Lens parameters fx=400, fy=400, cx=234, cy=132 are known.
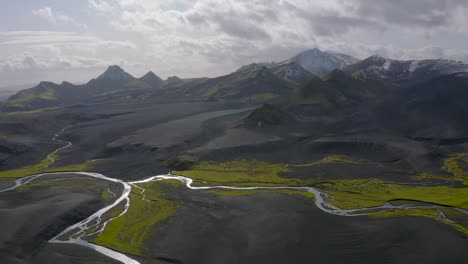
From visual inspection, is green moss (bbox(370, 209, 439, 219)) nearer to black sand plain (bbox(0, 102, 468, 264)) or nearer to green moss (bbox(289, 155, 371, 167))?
black sand plain (bbox(0, 102, 468, 264))

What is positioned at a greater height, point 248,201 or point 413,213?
point 413,213

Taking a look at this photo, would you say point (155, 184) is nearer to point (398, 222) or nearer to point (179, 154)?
point (179, 154)

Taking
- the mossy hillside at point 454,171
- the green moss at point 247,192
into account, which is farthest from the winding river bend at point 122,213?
the mossy hillside at point 454,171

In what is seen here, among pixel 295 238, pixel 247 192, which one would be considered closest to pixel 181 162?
pixel 247 192

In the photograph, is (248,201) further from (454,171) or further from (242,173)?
(454,171)

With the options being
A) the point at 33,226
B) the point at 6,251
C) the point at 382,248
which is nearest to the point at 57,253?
the point at 6,251

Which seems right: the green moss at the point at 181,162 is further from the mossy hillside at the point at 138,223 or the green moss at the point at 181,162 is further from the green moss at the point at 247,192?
the green moss at the point at 247,192

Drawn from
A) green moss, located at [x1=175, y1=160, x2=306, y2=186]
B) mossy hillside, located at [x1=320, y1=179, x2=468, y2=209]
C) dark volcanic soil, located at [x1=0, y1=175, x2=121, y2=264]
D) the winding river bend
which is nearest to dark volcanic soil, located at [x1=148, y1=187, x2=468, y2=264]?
the winding river bend
